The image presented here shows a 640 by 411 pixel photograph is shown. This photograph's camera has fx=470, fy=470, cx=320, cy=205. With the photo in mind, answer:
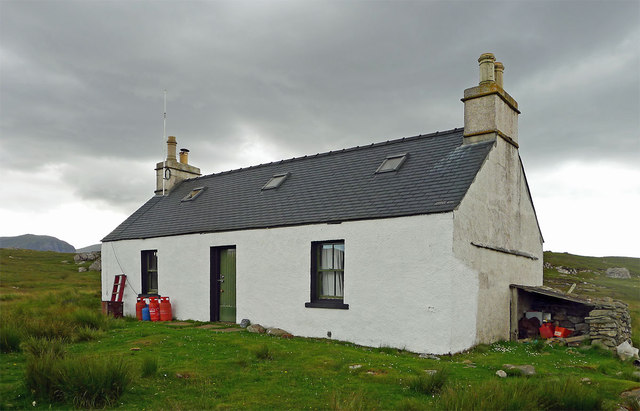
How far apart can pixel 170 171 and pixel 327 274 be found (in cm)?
1188

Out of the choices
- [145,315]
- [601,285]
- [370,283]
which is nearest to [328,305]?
[370,283]

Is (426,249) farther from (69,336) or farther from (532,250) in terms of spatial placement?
(69,336)

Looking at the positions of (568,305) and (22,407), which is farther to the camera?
(568,305)

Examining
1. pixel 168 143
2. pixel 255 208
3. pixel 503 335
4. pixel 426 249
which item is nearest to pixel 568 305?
pixel 503 335

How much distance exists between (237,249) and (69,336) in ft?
17.3

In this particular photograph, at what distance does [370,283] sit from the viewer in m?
11.6

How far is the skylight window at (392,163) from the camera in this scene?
44.6 ft

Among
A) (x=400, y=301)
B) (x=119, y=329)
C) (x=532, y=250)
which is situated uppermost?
(x=532, y=250)

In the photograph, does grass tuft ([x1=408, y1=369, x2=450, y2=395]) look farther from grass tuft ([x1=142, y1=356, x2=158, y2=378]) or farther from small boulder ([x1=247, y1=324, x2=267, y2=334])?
small boulder ([x1=247, y1=324, x2=267, y2=334])

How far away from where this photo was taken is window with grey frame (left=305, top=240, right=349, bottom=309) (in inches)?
492

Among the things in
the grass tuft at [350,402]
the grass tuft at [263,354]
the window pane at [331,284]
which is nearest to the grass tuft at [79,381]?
the grass tuft at [350,402]

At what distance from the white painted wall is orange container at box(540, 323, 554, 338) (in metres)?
0.96

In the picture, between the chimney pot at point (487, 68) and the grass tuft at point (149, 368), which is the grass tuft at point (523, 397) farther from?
the chimney pot at point (487, 68)

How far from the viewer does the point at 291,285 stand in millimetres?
Result: 13219
